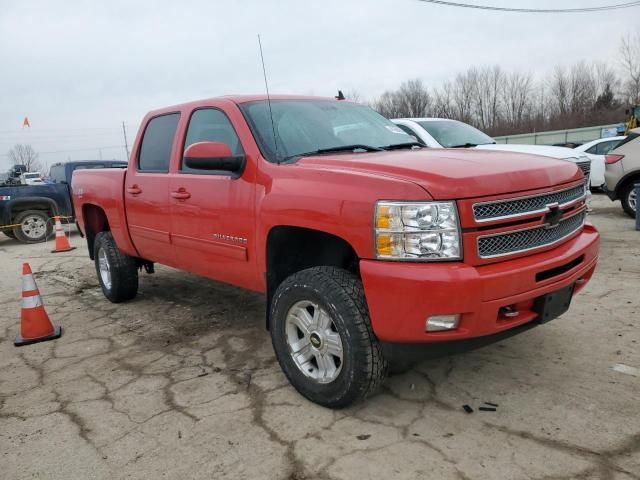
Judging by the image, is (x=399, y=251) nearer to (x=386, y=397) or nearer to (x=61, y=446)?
(x=386, y=397)

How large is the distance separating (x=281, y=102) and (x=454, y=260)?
80.5 inches

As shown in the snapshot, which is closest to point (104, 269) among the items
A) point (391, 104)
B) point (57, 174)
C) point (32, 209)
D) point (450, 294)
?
point (450, 294)

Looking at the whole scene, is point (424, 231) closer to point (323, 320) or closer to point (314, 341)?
point (323, 320)

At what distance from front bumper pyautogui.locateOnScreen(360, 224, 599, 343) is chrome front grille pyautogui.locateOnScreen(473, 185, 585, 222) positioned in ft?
0.79

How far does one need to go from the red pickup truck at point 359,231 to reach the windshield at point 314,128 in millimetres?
14

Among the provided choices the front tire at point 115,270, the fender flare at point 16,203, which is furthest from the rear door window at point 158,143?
the fender flare at point 16,203

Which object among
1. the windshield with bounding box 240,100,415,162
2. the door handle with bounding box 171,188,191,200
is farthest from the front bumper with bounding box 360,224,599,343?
the door handle with bounding box 171,188,191,200

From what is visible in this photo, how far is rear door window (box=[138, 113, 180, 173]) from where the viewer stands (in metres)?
4.37

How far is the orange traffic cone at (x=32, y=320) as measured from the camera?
446 cm

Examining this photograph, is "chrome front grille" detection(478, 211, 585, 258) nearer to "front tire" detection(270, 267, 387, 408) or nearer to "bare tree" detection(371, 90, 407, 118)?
"front tire" detection(270, 267, 387, 408)

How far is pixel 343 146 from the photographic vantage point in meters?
3.48

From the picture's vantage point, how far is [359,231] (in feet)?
8.43

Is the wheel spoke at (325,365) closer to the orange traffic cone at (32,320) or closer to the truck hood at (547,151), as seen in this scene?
the orange traffic cone at (32,320)

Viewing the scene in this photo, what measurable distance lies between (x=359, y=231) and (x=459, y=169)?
616 millimetres
